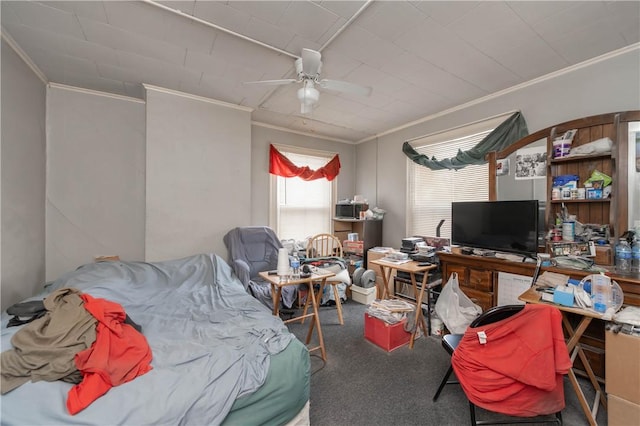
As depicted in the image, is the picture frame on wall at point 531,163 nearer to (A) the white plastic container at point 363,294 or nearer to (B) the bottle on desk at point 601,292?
(B) the bottle on desk at point 601,292

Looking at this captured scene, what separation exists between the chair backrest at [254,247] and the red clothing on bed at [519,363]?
252cm

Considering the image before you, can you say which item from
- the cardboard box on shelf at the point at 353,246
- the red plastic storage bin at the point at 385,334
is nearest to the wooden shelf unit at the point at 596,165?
the red plastic storage bin at the point at 385,334

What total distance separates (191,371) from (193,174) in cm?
245

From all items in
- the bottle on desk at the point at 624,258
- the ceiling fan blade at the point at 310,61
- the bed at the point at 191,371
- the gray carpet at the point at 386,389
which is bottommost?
the gray carpet at the point at 386,389

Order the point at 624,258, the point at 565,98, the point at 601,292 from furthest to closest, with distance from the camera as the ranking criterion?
the point at 565,98 → the point at 624,258 → the point at 601,292

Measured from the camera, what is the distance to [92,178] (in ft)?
10.0

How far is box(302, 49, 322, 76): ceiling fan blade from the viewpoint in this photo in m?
1.88

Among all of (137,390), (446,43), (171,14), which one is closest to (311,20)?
(171,14)

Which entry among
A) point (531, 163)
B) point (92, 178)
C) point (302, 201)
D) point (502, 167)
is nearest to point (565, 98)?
point (531, 163)

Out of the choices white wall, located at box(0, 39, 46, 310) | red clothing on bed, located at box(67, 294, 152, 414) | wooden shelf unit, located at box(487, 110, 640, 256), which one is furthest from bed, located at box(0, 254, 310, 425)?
wooden shelf unit, located at box(487, 110, 640, 256)

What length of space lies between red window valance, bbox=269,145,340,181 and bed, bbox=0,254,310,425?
2.37 metres

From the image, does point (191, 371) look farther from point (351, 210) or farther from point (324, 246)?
point (351, 210)

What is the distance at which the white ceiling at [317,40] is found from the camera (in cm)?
182

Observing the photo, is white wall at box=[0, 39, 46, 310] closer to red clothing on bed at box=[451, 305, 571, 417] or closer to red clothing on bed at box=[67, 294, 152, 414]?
red clothing on bed at box=[67, 294, 152, 414]
